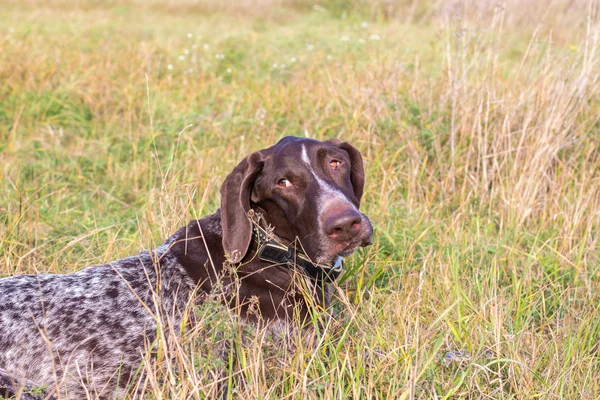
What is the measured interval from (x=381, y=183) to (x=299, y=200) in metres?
2.15

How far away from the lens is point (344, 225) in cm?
343

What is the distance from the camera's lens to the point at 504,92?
6.18 meters

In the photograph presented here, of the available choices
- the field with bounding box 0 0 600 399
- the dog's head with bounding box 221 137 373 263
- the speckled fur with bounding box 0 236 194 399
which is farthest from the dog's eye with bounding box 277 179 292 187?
the speckled fur with bounding box 0 236 194 399

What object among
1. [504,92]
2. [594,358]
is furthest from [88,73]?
[594,358]

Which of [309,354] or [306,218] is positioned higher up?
[306,218]

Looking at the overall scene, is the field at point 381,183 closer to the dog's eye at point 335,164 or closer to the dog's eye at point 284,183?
the dog's eye at point 284,183

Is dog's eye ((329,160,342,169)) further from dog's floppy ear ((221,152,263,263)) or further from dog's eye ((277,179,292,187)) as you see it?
dog's floppy ear ((221,152,263,263))

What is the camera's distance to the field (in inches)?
132

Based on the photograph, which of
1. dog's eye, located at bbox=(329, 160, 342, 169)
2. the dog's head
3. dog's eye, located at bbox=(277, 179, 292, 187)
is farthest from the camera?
dog's eye, located at bbox=(329, 160, 342, 169)

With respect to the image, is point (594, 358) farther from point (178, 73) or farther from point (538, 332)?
point (178, 73)

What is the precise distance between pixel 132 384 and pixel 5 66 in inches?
217

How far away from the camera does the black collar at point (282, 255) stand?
370cm

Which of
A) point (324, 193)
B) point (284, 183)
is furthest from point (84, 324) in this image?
point (324, 193)

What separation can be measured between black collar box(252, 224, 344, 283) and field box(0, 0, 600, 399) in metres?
0.30
